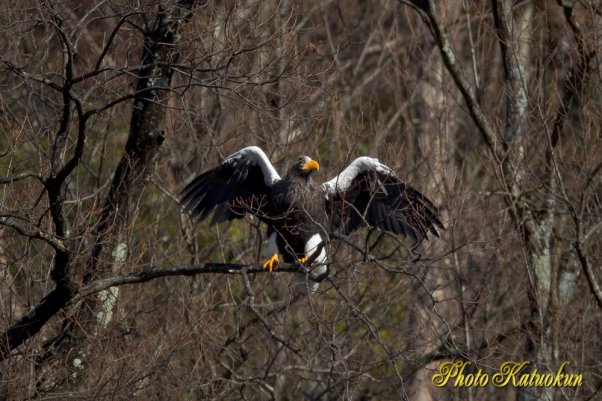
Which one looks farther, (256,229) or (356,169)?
(256,229)

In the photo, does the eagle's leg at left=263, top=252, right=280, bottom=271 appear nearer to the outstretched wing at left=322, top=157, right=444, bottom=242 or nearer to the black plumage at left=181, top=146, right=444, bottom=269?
the black plumage at left=181, top=146, right=444, bottom=269

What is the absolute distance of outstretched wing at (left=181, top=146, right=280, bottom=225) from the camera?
742cm

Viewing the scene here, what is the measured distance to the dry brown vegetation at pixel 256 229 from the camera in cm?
656

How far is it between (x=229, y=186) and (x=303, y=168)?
73 centimetres

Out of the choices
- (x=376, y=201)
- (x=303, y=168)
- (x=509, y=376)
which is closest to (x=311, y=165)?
(x=303, y=168)

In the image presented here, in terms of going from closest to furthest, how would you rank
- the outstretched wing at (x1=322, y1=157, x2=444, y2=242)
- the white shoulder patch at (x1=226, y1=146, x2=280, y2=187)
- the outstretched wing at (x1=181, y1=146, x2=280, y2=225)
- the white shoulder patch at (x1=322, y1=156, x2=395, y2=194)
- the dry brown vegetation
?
the dry brown vegetation, the outstretched wing at (x1=322, y1=157, x2=444, y2=242), the white shoulder patch at (x1=322, y1=156, x2=395, y2=194), the white shoulder patch at (x1=226, y1=146, x2=280, y2=187), the outstretched wing at (x1=181, y1=146, x2=280, y2=225)

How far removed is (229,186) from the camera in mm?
7520

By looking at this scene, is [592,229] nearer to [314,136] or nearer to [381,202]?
[381,202]

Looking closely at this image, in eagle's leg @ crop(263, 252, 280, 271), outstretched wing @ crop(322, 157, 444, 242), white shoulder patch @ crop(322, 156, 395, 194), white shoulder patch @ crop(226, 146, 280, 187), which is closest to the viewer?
eagle's leg @ crop(263, 252, 280, 271)

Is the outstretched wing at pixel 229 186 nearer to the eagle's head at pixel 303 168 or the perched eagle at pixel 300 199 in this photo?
the perched eagle at pixel 300 199

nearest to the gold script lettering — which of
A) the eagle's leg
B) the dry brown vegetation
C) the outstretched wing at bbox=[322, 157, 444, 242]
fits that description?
the dry brown vegetation

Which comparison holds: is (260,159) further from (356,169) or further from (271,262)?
(271,262)

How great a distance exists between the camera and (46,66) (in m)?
8.95

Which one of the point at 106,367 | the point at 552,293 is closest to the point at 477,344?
the point at 552,293
